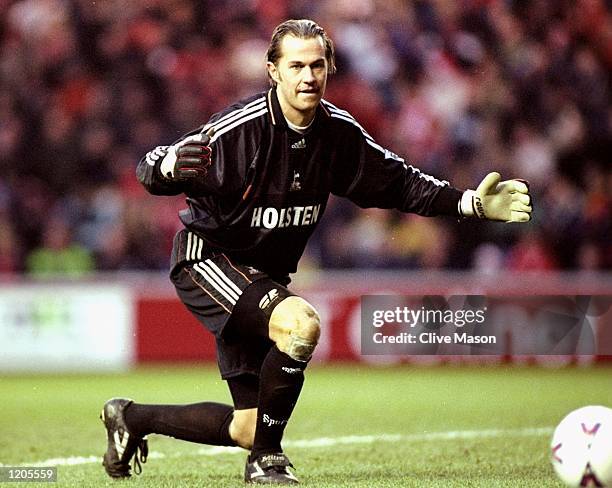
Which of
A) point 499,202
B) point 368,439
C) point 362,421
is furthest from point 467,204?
point 362,421

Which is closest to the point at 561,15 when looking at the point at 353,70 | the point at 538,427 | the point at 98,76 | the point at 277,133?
the point at 353,70

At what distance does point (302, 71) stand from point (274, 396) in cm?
146

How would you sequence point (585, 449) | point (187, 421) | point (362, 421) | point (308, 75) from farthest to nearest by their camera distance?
point (362, 421) < point (187, 421) < point (308, 75) < point (585, 449)

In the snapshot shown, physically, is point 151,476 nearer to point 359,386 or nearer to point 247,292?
point 247,292

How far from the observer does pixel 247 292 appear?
566 cm

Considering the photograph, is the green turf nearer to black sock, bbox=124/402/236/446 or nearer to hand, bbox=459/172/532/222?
black sock, bbox=124/402/236/446

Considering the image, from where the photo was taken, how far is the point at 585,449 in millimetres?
4898

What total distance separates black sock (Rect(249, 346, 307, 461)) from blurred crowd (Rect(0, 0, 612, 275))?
25.0ft

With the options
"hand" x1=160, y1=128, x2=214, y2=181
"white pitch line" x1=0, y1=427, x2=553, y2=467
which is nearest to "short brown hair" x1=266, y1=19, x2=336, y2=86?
"hand" x1=160, y1=128, x2=214, y2=181

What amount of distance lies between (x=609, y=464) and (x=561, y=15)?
34.7 ft

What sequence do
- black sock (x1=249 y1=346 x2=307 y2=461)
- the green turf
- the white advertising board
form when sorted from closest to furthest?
black sock (x1=249 y1=346 x2=307 y2=461), the green turf, the white advertising board

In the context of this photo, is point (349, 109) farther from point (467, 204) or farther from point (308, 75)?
point (308, 75)

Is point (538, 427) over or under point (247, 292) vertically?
under

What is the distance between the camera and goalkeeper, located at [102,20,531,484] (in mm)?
5488
